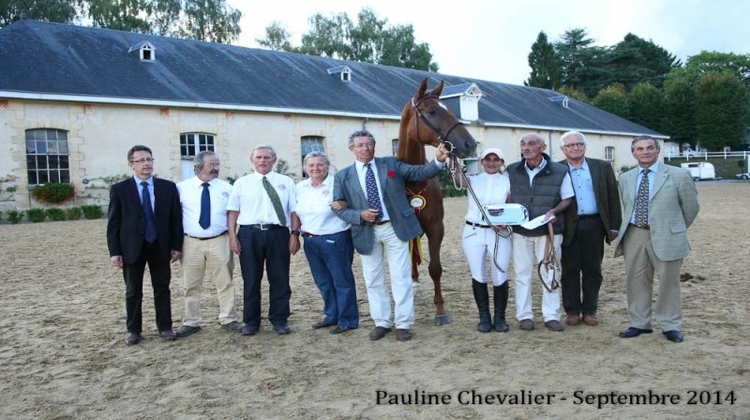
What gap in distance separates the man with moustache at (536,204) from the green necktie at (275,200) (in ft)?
5.77

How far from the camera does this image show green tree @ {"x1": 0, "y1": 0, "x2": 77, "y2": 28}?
2509 centimetres

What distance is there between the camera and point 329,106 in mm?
19734

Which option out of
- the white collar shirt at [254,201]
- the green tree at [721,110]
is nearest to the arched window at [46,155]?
the white collar shirt at [254,201]

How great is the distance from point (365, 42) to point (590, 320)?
121 ft

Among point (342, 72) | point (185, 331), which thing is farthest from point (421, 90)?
point (342, 72)

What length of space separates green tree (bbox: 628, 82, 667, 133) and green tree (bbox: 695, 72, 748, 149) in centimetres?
Result: 223

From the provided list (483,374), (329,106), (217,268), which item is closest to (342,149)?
(329,106)

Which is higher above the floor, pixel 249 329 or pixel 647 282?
pixel 647 282

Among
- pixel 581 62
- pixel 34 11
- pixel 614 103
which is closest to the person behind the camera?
pixel 34 11

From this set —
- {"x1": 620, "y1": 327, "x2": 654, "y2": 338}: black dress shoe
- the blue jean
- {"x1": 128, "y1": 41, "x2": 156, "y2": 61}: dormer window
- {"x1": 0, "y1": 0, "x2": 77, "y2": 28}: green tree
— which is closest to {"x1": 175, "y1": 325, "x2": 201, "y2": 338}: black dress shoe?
the blue jean

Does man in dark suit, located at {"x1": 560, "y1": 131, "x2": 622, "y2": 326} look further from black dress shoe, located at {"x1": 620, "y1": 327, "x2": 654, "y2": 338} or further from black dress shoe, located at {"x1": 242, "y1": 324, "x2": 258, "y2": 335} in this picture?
black dress shoe, located at {"x1": 242, "y1": 324, "x2": 258, "y2": 335}

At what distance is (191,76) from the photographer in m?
18.2

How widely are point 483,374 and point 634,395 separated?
2.73 feet

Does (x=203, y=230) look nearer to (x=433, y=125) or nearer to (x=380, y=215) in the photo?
(x=380, y=215)
